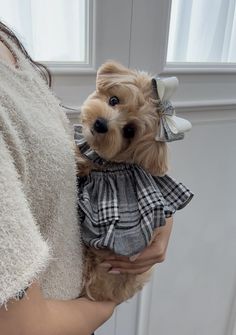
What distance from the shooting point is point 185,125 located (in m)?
0.57

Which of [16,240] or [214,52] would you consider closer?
[16,240]

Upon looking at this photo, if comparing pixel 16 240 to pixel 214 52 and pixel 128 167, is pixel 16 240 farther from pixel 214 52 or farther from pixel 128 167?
pixel 214 52

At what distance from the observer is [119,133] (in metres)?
0.56

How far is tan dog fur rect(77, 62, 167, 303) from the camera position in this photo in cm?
55

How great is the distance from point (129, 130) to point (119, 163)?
59 millimetres

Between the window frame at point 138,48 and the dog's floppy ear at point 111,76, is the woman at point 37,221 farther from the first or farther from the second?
the window frame at point 138,48

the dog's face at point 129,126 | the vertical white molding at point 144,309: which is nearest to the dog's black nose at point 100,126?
the dog's face at point 129,126

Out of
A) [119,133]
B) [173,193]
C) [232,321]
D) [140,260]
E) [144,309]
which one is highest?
[119,133]

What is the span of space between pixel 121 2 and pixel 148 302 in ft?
3.18

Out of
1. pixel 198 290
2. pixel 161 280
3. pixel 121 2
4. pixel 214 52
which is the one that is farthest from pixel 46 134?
pixel 198 290

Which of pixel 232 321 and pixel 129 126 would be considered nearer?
pixel 129 126

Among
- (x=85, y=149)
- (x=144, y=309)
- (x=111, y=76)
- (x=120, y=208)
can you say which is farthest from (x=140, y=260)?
(x=144, y=309)

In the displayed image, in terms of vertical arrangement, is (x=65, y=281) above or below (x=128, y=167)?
below

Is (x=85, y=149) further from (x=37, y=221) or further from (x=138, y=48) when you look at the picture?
(x=138, y=48)
